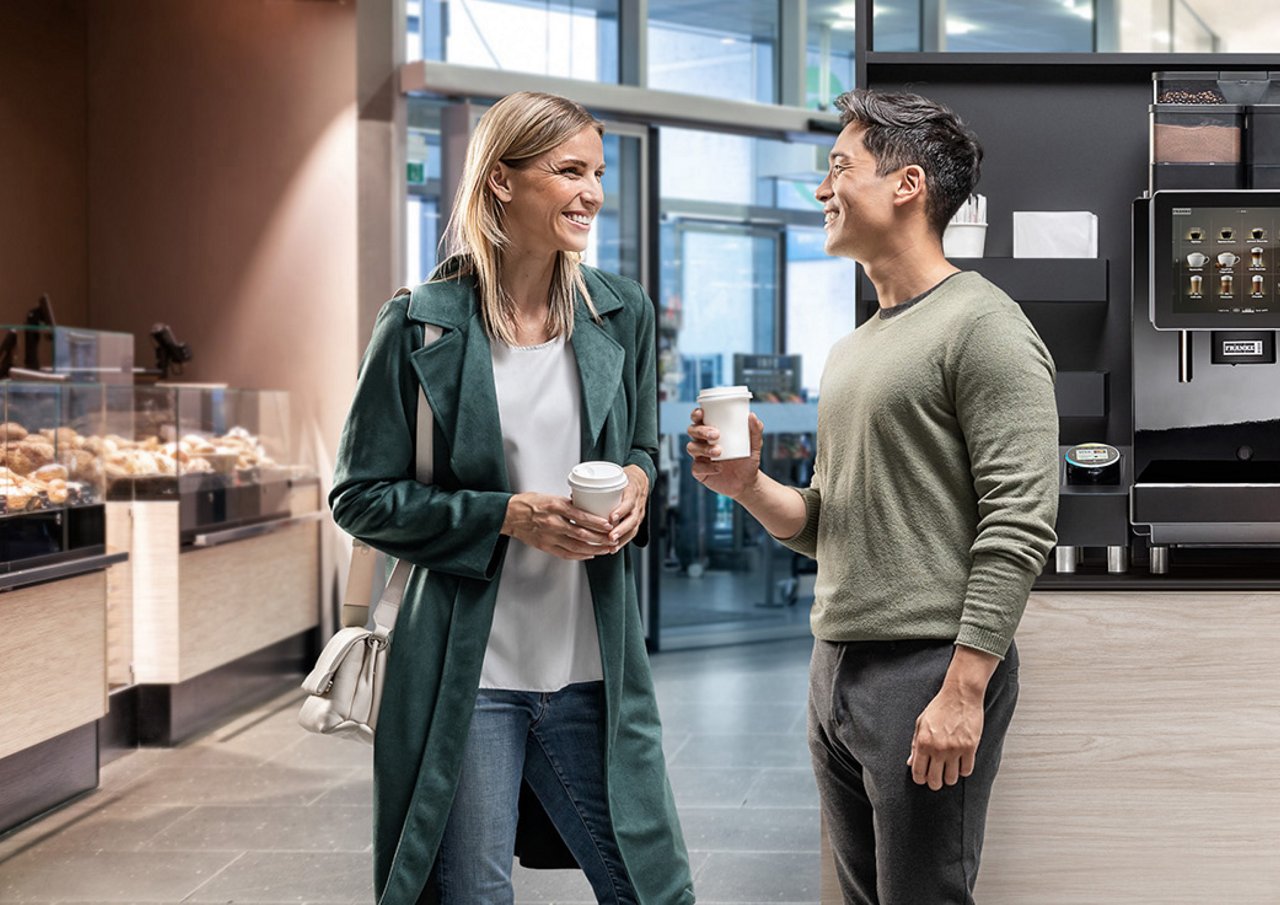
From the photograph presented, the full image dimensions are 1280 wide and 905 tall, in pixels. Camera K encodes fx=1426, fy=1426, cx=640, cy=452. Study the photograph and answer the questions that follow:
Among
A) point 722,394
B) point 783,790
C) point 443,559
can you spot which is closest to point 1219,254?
point 722,394

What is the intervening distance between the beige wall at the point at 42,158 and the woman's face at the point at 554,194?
604 centimetres

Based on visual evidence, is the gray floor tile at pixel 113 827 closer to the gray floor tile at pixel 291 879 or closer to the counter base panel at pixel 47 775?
the counter base panel at pixel 47 775

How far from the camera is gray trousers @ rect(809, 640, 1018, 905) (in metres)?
1.98

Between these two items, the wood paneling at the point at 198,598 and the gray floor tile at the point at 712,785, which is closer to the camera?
the gray floor tile at the point at 712,785

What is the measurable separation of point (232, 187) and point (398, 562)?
5.76 meters

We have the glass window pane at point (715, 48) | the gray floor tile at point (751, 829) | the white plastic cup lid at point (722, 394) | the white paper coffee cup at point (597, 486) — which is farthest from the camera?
the glass window pane at point (715, 48)

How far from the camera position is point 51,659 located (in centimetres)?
441

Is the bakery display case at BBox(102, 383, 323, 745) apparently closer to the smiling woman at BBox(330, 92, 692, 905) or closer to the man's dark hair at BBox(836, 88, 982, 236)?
the smiling woman at BBox(330, 92, 692, 905)

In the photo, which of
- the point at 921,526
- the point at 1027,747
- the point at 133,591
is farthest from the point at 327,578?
the point at 921,526

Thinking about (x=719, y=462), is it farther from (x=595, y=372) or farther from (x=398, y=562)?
(x=398, y=562)

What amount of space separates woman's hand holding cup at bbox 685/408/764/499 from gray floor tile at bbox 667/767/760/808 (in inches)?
96.9

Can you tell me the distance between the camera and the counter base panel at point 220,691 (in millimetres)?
5395

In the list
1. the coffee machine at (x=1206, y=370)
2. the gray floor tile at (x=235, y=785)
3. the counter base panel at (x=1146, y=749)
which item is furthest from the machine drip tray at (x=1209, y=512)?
the gray floor tile at (x=235, y=785)

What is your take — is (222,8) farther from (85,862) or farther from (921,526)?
(921,526)
